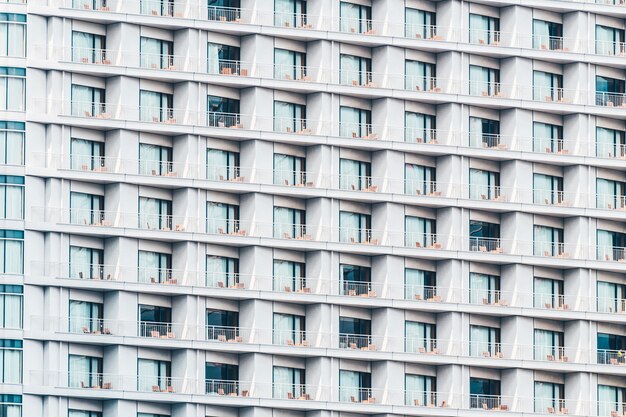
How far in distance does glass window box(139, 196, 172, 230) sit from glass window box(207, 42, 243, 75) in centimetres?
888

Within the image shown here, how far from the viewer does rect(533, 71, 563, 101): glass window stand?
168 meters

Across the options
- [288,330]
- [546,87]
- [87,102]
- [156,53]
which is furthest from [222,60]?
[546,87]

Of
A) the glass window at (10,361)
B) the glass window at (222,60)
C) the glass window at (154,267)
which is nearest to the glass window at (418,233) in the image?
the glass window at (222,60)

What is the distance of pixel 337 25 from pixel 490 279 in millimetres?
18649

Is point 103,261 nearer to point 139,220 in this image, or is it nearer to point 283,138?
point 139,220

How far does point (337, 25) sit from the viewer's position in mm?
164125

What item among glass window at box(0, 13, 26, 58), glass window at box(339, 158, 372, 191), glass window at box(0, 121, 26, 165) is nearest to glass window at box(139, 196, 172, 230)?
glass window at box(0, 121, 26, 165)

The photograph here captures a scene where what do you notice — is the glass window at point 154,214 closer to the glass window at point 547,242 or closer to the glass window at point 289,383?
the glass window at point 289,383

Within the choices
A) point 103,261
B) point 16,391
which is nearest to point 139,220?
point 103,261

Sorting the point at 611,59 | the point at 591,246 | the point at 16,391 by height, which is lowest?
the point at 16,391

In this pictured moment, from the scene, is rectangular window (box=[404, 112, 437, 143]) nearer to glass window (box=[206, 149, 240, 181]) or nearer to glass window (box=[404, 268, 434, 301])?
glass window (box=[404, 268, 434, 301])

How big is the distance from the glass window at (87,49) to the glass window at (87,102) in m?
1.69

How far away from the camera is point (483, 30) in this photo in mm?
167500

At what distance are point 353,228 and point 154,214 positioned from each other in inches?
501
